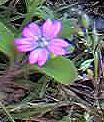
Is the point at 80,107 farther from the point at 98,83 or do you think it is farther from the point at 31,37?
the point at 31,37

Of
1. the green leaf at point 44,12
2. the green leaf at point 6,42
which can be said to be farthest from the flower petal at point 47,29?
the green leaf at point 44,12

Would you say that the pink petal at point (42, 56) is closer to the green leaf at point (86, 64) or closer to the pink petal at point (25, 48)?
the pink petal at point (25, 48)

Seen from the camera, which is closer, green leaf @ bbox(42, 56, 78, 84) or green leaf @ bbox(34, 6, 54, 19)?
green leaf @ bbox(42, 56, 78, 84)

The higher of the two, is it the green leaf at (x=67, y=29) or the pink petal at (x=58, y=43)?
the green leaf at (x=67, y=29)

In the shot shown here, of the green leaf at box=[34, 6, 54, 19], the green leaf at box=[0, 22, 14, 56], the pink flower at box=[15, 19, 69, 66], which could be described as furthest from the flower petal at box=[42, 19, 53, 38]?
the green leaf at box=[34, 6, 54, 19]

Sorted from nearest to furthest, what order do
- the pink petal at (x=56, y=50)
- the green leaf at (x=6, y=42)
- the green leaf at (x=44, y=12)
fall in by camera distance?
the pink petal at (x=56, y=50)
the green leaf at (x=6, y=42)
the green leaf at (x=44, y=12)

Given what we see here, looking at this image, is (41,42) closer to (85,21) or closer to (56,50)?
(56,50)

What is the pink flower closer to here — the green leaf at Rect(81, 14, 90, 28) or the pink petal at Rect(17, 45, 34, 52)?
the pink petal at Rect(17, 45, 34, 52)
